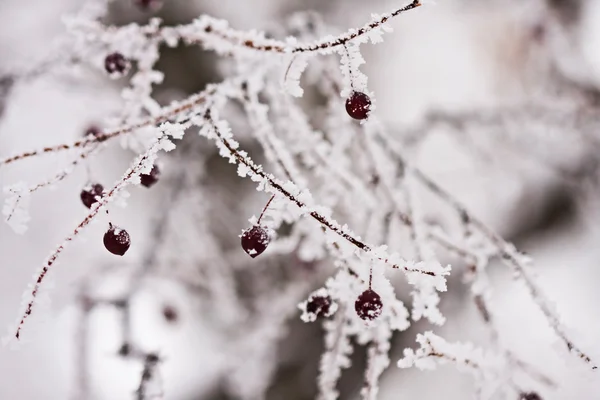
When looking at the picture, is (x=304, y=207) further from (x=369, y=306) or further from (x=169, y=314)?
(x=169, y=314)

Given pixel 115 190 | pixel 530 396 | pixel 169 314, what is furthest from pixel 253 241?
pixel 169 314

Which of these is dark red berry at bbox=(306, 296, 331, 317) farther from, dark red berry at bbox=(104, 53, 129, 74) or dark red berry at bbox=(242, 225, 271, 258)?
dark red berry at bbox=(104, 53, 129, 74)

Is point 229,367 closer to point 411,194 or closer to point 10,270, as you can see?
point 411,194

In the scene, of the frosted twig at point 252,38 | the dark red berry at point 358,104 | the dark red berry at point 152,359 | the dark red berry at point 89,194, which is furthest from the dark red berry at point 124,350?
the dark red berry at point 358,104

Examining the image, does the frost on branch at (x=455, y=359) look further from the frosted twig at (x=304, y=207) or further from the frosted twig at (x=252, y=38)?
the frosted twig at (x=252, y=38)

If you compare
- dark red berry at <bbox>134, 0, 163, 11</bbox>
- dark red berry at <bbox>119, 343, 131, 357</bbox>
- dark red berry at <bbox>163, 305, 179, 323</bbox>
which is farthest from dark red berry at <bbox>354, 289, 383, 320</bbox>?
dark red berry at <bbox>163, 305, 179, 323</bbox>
